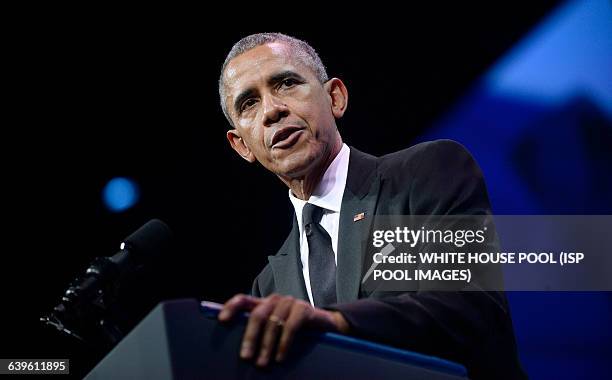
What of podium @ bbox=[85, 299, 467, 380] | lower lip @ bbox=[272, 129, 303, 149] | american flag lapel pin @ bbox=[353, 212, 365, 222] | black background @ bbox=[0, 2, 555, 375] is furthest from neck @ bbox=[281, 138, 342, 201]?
black background @ bbox=[0, 2, 555, 375]

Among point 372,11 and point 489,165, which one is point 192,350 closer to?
point 489,165

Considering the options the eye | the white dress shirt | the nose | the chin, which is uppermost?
the eye

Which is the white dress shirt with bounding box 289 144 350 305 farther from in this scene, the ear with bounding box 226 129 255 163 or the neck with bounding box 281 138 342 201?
the ear with bounding box 226 129 255 163

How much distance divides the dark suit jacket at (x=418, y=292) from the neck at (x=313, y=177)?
4.0 inches

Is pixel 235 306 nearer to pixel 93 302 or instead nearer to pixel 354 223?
pixel 93 302

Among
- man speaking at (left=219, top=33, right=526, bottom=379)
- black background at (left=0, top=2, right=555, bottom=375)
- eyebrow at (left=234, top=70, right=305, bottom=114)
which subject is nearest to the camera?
man speaking at (left=219, top=33, right=526, bottom=379)

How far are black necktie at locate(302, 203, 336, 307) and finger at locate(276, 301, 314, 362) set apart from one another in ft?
2.98

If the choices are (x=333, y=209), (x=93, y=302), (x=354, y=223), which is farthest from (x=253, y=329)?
(x=333, y=209)

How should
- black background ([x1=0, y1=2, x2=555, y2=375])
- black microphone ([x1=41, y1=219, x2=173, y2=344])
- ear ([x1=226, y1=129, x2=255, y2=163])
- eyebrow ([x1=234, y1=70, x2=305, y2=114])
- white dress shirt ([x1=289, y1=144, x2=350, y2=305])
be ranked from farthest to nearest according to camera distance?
black background ([x1=0, y1=2, x2=555, y2=375]), ear ([x1=226, y1=129, x2=255, y2=163]), eyebrow ([x1=234, y1=70, x2=305, y2=114]), white dress shirt ([x1=289, y1=144, x2=350, y2=305]), black microphone ([x1=41, y1=219, x2=173, y2=344])

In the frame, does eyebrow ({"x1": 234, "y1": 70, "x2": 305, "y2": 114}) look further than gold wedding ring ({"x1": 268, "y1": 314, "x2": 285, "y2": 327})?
Yes

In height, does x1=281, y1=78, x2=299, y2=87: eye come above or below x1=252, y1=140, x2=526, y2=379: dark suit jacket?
above

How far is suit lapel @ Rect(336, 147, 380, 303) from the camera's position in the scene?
1.79 meters

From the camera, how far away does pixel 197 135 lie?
3.95 m

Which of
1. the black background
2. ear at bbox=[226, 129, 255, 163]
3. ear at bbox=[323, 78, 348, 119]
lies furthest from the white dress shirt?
the black background
